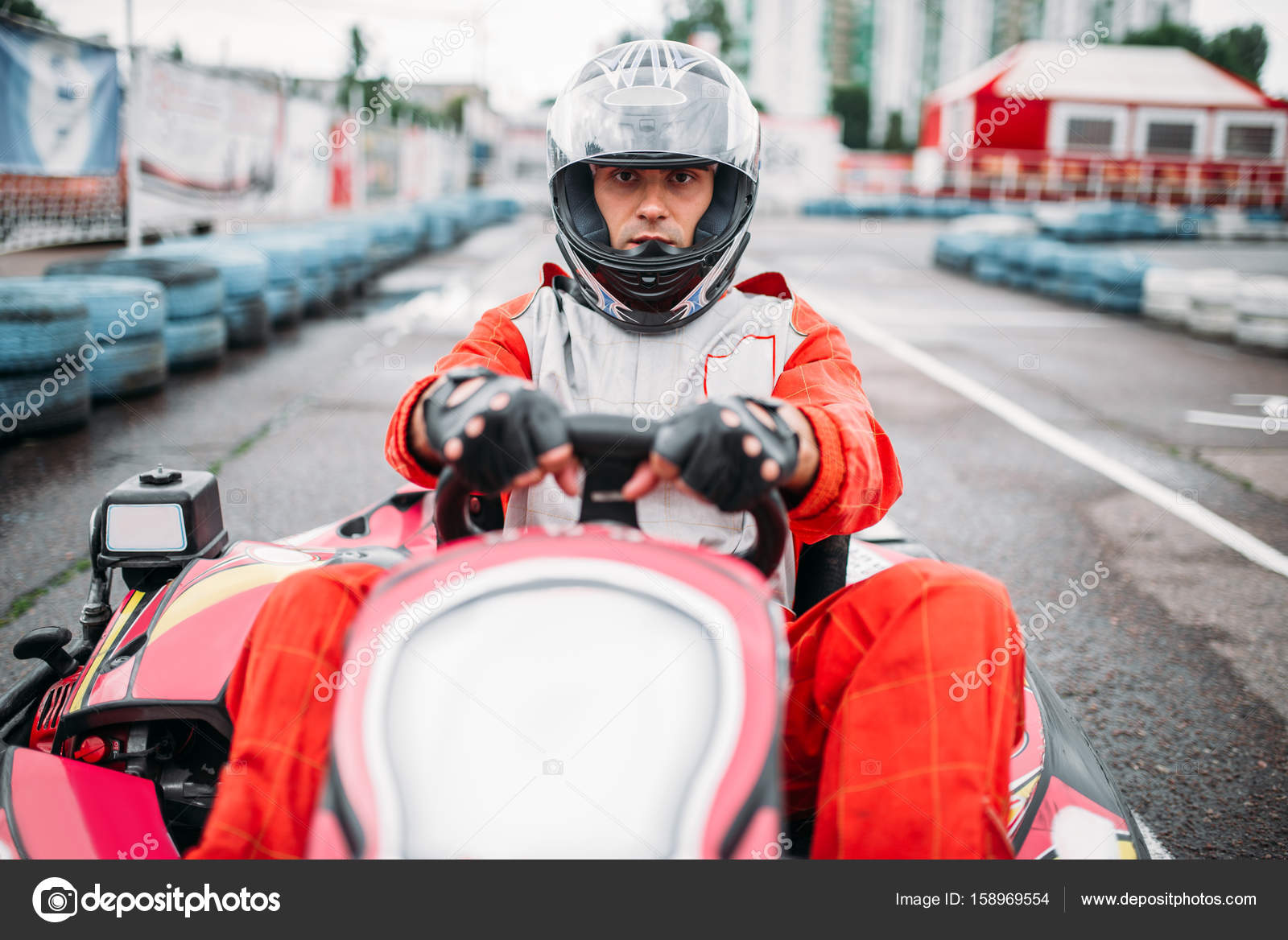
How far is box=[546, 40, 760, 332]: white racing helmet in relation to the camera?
178cm

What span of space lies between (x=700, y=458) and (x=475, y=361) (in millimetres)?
692

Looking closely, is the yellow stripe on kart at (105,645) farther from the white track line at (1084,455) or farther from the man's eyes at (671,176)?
the white track line at (1084,455)

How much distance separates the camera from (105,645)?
1633 mm

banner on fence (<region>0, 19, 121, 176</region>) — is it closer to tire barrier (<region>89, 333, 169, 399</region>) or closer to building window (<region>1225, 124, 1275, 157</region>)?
tire barrier (<region>89, 333, 169, 399</region>)

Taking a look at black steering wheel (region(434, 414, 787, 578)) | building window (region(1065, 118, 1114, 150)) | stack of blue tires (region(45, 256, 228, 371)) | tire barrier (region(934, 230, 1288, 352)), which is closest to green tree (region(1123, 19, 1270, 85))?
building window (region(1065, 118, 1114, 150))

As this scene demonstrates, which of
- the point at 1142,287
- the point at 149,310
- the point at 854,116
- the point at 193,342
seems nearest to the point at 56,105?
the point at 193,342

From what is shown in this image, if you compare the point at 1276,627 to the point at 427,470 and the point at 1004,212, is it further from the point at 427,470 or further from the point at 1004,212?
the point at 1004,212

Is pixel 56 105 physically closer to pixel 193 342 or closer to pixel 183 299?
pixel 183 299

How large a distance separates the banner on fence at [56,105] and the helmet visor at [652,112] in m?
5.42

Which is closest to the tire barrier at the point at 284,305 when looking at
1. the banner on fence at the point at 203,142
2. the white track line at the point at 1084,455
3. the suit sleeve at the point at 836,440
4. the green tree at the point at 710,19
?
the banner on fence at the point at 203,142

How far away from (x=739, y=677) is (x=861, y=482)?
1.59 ft

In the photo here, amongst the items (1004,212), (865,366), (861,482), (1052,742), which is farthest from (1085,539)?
(1004,212)

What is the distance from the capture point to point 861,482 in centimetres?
145
